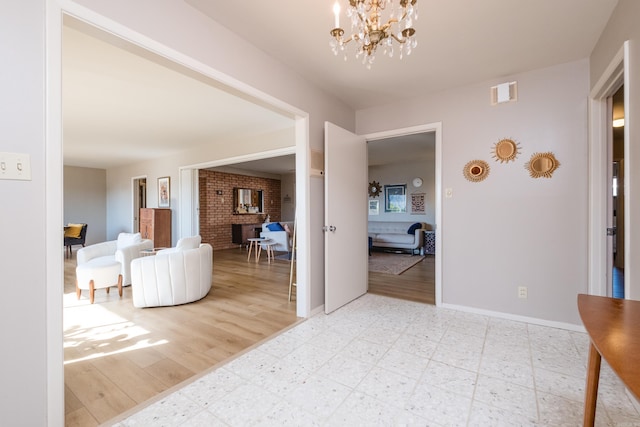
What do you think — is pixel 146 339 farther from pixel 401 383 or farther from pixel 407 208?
pixel 407 208

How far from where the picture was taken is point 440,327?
2598 millimetres

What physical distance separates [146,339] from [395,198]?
684 cm

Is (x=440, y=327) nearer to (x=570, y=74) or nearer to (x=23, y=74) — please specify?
(x=570, y=74)

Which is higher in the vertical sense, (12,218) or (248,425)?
(12,218)

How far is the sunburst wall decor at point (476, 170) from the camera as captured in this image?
290cm

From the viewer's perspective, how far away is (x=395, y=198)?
8.06 m

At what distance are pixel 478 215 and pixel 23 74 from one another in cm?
338

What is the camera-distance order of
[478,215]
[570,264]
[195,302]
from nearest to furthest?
[570,264], [478,215], [195,302]

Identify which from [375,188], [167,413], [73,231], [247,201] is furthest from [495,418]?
[73,231]

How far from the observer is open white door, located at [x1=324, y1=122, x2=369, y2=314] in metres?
2.91

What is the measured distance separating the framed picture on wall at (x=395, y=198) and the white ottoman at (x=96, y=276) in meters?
6.45

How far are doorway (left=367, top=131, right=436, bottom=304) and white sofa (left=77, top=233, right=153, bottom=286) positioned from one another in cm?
320

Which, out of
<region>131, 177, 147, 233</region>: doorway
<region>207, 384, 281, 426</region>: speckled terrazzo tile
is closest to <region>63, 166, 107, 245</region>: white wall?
<region>131, 177, 147, 233</region>: doorway

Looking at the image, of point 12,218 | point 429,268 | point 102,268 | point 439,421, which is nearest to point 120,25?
point 12,218
